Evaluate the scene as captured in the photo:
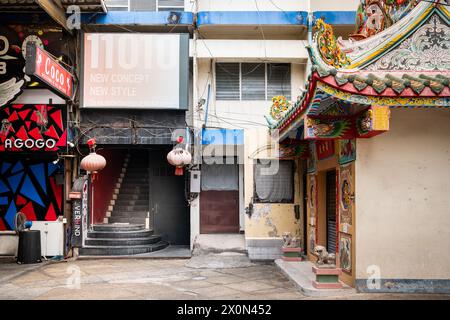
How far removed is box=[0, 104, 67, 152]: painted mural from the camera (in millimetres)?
14102

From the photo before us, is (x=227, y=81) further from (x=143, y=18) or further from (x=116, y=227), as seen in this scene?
(x=116, y=227)

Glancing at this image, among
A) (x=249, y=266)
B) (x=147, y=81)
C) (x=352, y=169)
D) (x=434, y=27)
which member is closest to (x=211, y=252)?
(x=249, y=266)

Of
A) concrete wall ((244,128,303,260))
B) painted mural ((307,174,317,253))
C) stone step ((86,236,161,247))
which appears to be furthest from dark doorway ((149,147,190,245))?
painted mural ((307,174,317,253))

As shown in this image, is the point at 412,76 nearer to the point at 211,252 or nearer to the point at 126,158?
the point at 211,252

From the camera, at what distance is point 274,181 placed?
14039mm

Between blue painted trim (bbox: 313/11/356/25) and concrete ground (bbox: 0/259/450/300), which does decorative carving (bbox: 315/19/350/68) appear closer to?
concrete ground (bbox: 0/259/450/300)

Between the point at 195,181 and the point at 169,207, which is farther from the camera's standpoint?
the point at 169,207

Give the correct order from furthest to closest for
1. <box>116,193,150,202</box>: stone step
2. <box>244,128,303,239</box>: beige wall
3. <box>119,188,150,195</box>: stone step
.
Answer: <box>119,188,150,195</box>: stone step
<box>116,193,150,202</box>: stone step
<box>244,128,303,239</box>: beige wall

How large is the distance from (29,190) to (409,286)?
10931mm

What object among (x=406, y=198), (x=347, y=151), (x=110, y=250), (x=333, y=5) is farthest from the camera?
(x=333, y=5)

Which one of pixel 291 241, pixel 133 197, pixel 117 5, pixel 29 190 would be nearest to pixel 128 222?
pixel 133 197

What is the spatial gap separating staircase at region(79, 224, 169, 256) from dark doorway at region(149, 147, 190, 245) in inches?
42.2

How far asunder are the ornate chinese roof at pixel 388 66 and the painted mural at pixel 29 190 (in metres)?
8.78
